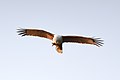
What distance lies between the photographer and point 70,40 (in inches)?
578

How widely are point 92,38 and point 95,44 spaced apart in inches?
17.1

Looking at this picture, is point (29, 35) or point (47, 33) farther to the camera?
point (29, 35)

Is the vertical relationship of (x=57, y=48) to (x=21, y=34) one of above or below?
below

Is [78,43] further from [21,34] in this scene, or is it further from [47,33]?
[21,34]

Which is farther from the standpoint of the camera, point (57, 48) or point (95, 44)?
point (95, 44)

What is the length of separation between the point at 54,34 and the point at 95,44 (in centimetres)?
305

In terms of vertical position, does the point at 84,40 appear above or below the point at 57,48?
above

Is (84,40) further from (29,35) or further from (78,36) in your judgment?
(29,35)

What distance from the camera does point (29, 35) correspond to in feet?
49.5

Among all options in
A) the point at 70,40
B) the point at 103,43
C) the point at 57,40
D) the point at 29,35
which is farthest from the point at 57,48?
the point at 103,43

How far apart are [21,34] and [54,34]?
2.51m

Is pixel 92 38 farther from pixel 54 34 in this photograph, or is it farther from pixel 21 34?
pixel 21 34

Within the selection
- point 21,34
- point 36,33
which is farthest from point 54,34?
point 21,34

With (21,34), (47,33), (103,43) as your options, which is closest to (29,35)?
(21,34)
